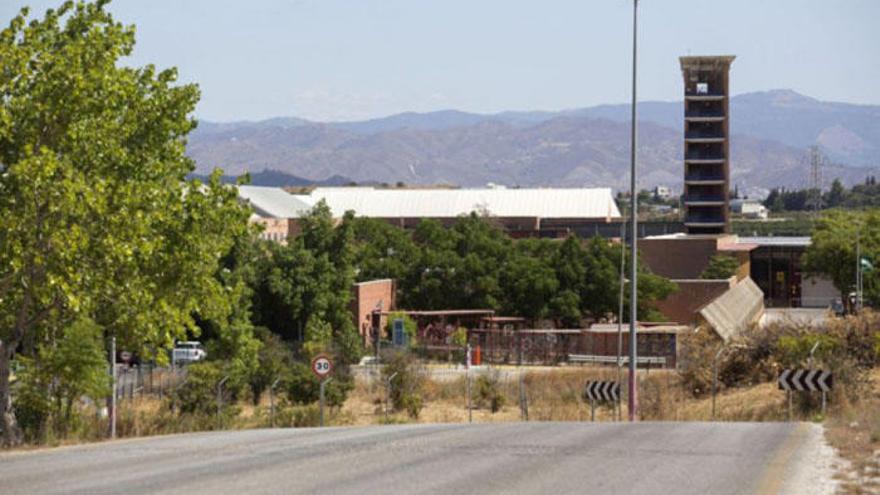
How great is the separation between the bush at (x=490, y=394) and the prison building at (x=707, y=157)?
3127 inches

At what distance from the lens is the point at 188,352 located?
63.5 metres

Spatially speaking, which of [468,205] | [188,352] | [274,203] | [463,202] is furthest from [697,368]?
[463,202]

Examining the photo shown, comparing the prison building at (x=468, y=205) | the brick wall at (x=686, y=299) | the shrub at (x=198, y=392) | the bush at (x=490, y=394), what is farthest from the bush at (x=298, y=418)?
the prison building at (x=468, y=205)

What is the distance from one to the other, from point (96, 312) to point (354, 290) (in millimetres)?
42250

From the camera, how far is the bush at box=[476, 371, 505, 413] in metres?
44.7

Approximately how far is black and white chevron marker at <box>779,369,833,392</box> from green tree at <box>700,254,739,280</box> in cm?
6525

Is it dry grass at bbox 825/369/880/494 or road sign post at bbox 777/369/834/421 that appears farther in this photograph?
road sign post at bbox 777/369/834/421

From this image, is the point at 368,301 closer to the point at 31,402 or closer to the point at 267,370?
the point at 267,370

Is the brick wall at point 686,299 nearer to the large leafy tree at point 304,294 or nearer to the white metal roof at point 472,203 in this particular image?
the large leafy tree at point 304,294

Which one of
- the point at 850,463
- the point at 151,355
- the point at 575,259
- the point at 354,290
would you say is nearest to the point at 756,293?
the point at 575,259

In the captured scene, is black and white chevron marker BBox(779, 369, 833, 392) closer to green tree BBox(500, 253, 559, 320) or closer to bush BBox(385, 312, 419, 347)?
bush BBox(385, 312, 419, 347)

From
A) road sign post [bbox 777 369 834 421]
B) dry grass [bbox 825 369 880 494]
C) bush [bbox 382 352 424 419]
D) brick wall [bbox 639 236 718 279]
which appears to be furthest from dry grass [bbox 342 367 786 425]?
brick wall [bbox 639 236 718 279]

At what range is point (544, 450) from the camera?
20219 millimetres

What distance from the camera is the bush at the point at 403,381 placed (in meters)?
45.1
